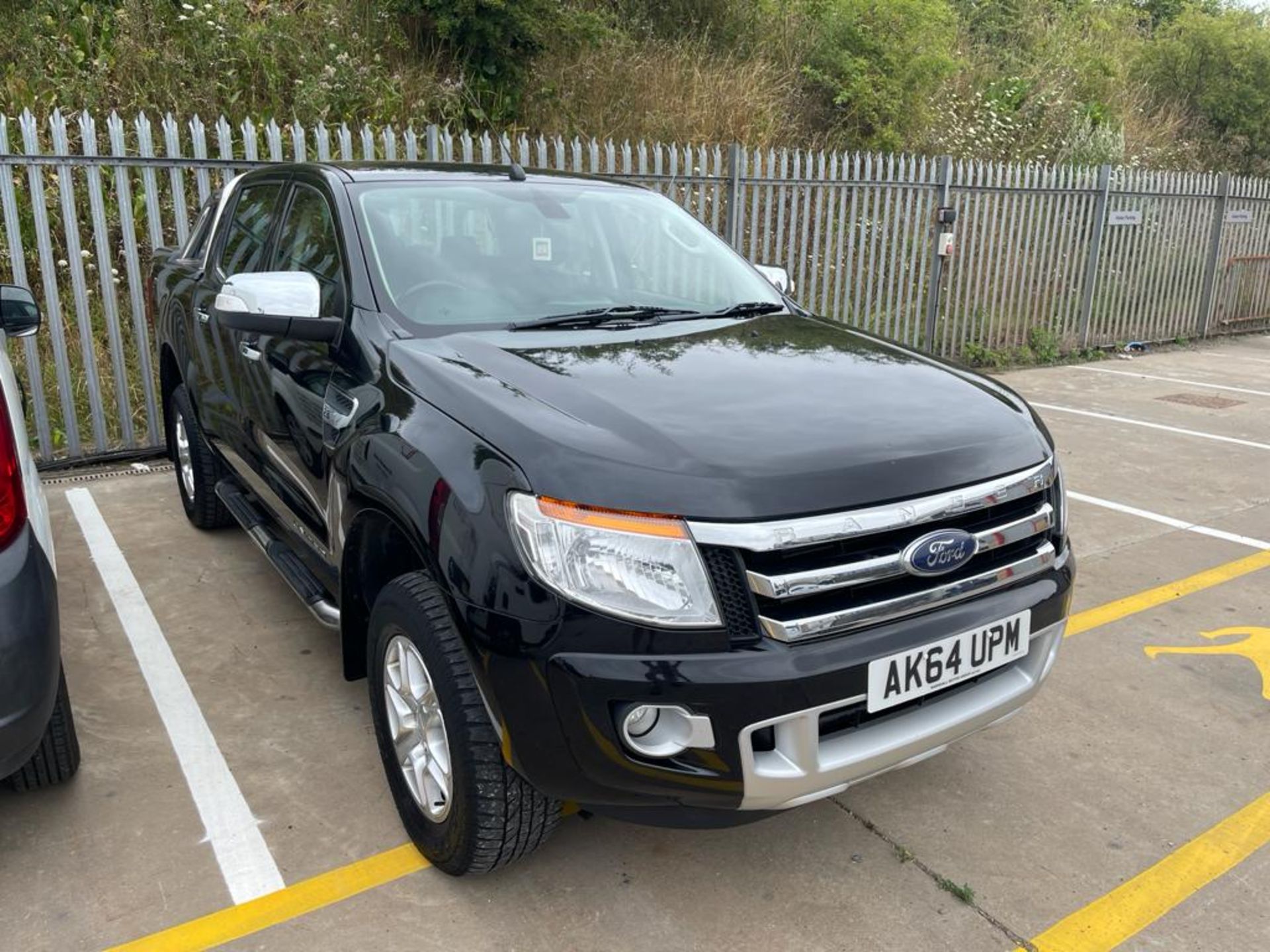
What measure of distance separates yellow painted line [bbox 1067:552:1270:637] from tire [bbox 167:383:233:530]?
370 centimetres

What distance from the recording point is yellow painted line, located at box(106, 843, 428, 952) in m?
2.30

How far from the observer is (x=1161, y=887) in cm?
255

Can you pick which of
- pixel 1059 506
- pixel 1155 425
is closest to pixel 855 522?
pixel 1059 506

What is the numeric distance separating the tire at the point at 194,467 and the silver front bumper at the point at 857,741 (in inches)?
121

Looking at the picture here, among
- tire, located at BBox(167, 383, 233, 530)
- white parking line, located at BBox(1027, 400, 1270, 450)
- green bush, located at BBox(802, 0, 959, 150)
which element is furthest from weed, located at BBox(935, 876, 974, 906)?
green bush, located at BBox(802, 0, 959, 150)

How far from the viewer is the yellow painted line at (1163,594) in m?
4.17

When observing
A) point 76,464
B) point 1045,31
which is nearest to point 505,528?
point 76,464

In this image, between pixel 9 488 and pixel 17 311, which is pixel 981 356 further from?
pixel 9 488

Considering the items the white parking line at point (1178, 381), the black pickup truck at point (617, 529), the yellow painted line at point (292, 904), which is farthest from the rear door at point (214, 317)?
the white parking line at point (1178, 381)

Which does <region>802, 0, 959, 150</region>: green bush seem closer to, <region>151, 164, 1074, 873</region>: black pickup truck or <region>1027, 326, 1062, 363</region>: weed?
<region>1027, 326, 1062, 363</region>: weed

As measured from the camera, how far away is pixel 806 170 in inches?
337

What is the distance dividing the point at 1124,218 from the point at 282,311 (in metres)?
10.7

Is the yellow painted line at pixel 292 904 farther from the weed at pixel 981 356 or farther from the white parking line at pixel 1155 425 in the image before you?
the weed at pixel 981 356

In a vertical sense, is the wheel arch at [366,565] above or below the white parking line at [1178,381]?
above
